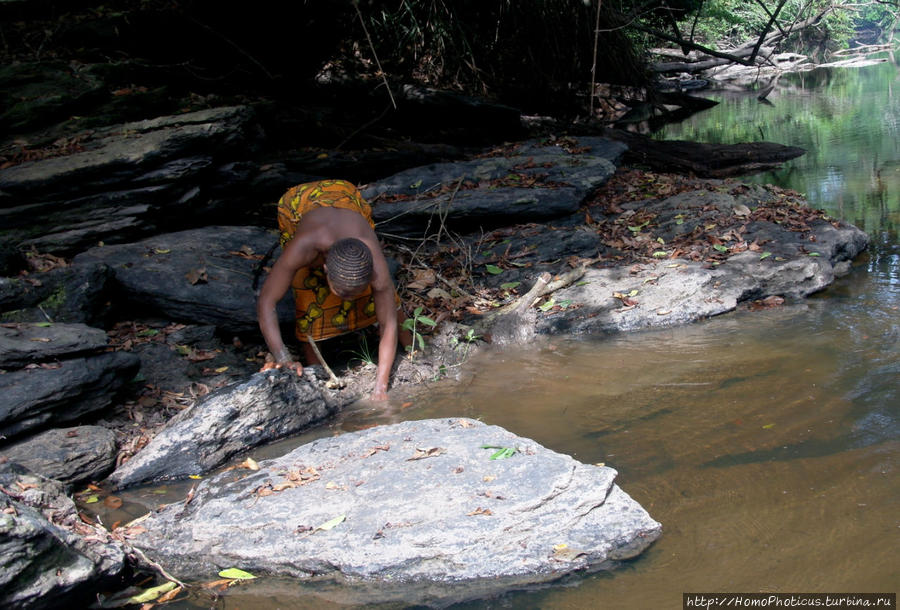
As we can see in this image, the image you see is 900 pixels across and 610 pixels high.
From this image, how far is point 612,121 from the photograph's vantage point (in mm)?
13516

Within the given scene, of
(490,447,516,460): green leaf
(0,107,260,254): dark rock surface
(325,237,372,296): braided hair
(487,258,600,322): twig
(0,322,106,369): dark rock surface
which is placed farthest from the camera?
(487,258,600,322): twig

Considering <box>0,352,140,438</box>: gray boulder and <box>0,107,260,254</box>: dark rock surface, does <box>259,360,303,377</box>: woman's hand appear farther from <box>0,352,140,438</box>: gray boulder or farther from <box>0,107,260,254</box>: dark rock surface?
<box>0,107,260,254</box>: dark rock surface

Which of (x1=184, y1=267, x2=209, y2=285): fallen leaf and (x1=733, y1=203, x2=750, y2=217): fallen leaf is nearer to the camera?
(x1=184, y1=267, x2=209, y2=285): fallen leaf

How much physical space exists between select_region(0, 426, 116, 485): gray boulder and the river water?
0.72 m

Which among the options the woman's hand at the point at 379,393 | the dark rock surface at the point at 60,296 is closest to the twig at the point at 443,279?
the woman's hand at the point at 379,393

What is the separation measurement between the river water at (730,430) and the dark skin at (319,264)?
14.8 inches

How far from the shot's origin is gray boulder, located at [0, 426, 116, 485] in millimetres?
3312

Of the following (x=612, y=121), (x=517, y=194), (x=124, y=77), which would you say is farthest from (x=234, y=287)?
(x=612, y=121)

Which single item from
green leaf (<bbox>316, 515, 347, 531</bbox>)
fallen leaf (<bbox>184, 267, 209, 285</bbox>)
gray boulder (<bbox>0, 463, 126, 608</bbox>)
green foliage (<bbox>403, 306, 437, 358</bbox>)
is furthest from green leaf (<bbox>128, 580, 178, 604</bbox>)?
fallen leaf (<bbox>184, 267, 209, 285</bbox>)

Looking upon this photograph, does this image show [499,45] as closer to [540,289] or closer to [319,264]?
[540,289]

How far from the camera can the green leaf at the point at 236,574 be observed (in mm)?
2600

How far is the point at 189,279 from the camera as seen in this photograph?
15.4ft

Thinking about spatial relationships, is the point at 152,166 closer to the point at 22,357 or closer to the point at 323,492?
the point at 22,357

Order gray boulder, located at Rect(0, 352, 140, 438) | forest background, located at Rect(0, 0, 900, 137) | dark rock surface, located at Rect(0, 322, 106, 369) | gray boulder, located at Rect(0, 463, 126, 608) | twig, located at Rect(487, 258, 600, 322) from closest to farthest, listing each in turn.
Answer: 1. gray boulder, located at Rect(0, 463, 126, 608)
2. gray boulder, located at Rect(0, 352, 140, 438)
3. dark rock surface, located at Rect(0, 322, 106, 369)
4. twig, located at Rect(487, 258, 600, 322)
5. forest background, located at Rect(0, 0, 900, 137)
